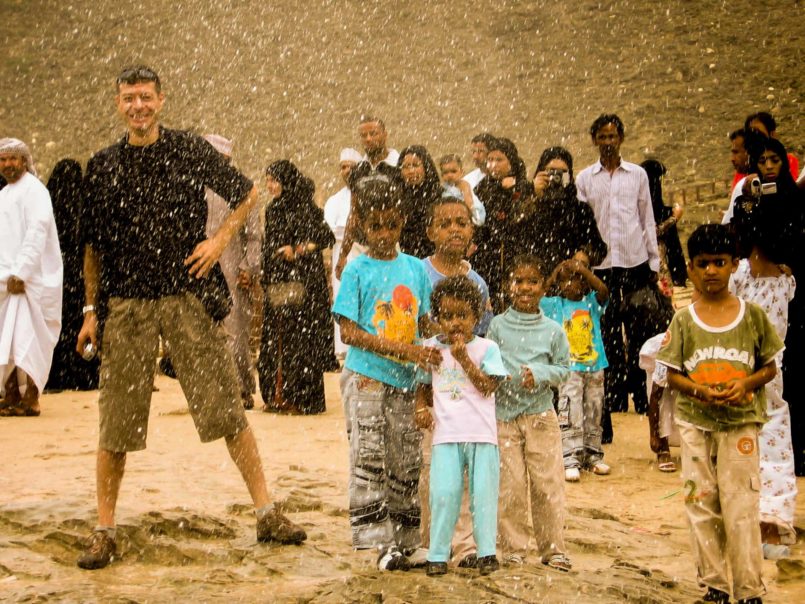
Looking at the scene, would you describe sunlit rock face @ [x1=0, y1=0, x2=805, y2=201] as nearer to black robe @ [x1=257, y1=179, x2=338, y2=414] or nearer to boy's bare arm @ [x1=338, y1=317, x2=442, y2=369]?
black robe @ [x1=257, y1=179, x2=338, y2=414]

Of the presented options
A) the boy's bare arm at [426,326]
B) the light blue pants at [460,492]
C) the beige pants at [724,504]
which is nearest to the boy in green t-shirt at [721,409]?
the beige pants at [724,504]

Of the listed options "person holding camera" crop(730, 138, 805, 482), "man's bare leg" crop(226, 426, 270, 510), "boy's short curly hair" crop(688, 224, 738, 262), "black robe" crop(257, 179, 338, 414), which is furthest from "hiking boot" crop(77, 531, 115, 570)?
"black robe" crop(257, 179, 338, 414)

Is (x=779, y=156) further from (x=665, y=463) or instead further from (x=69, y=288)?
(x=69, y=288)

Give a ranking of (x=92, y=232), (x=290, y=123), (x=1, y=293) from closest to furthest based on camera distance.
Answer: (x=92, y=232) → (x=1, y=293) → (x=290, y=123)

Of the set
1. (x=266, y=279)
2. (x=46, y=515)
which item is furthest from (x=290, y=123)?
(x=46, y=515)

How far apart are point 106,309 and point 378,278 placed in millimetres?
1132

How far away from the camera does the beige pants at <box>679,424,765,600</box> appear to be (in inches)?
155

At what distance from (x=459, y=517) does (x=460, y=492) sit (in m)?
0.21

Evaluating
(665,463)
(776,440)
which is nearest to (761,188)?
(776,440)

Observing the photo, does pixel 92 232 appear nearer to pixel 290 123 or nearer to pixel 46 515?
pixel 46 515

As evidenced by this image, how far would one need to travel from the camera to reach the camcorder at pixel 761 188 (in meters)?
5.31

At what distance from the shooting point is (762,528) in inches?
193

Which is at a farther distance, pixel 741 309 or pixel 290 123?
pixel 290 123

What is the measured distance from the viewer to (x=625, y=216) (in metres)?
7.17
